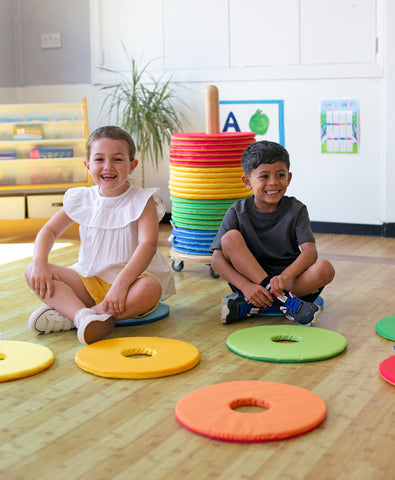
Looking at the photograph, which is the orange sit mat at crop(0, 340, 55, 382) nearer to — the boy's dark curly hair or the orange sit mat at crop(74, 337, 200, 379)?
the orange sit mat at crop(74, 337, 200, 379)

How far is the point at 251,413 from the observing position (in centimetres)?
157

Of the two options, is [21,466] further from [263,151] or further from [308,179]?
[308,179]

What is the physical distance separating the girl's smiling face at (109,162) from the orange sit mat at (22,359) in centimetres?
64

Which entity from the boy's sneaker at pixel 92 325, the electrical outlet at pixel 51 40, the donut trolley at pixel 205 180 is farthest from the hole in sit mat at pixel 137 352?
the electrical outlet at pixel 51 40

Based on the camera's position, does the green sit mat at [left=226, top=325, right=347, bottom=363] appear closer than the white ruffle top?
Yes

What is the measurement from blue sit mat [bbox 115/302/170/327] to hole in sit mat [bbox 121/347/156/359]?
12.2 inches

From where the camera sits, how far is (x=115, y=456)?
1408 millimetres

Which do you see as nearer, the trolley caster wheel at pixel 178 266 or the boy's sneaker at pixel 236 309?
the boy's sneaker at pixel 236 309

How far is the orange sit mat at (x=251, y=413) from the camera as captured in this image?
4.82 ft

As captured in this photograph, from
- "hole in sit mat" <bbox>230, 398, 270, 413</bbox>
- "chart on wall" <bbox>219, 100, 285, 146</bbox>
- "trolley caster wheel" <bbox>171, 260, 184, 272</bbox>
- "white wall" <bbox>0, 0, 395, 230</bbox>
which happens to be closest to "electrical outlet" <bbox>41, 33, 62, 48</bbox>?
"white wall" <bbox>0, 0, 395, 230</bbox>

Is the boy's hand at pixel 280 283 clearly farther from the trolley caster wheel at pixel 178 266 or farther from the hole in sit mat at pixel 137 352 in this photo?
the trolley caster wheel at pixel 178 266

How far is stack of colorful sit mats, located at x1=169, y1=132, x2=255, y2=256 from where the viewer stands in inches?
116

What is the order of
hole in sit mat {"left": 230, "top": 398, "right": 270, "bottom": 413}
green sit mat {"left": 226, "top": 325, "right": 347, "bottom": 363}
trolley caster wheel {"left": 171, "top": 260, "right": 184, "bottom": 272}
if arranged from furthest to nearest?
1. trolley caster wheel {"left": 171, "top": 260, "right": 184, "bottom": 272}
2. green sit mat {"left": 226, "top": 325, "right": 347, "bottom": 363}
3. hole in sit mat {"left": 230, "top": 398, "right": 270, "bottom": 413}

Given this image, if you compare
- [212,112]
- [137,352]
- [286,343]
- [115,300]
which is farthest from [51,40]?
[286,343]
